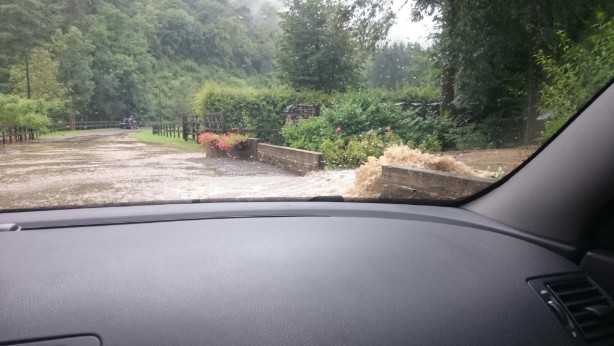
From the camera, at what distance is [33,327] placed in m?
1.27

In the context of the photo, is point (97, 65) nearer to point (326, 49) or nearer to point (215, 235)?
point (326, 49)

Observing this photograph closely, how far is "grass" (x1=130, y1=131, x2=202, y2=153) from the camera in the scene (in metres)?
3.05

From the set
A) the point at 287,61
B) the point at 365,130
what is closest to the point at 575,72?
the point at 365,130

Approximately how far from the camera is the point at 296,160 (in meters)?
3.28

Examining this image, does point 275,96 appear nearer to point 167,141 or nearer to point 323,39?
point 323,39

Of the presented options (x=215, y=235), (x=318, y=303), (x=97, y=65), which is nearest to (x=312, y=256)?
(x=318, y=303)

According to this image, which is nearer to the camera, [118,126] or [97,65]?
[97,65]

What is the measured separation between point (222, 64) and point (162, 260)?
1.67m

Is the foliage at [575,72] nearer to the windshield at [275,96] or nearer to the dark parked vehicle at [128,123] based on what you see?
the windshield at [275,96]

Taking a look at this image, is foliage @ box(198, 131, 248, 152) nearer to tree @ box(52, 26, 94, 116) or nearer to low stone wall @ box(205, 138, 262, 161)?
low stone wall @ box(205, 138, 262, 161)

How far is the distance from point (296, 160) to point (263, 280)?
1.75 meters

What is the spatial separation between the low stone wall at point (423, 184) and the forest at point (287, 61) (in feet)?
1.06

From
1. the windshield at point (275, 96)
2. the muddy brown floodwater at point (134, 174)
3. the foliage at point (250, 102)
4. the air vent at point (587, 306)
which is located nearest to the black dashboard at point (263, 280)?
the air vent at point (587, 306)

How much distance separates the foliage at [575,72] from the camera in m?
2.07
